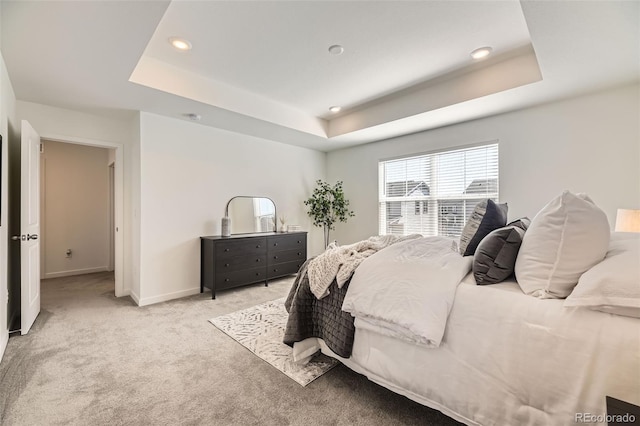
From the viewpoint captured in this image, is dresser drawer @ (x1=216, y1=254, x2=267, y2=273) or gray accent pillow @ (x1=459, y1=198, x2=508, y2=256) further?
dresser drawer @ (x1=216, y1=254, x2=267, y2=273)

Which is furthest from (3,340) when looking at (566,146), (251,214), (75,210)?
(566,146)

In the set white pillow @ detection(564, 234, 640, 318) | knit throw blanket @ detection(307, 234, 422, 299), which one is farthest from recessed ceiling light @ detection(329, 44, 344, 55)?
white pillow @ detection(564, 234, 640, 318)

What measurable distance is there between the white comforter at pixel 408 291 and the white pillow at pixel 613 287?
0.50m

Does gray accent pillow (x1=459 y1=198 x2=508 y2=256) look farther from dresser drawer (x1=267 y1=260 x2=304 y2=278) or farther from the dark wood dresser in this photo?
dresser drawer (x1=267 y1=260 x2=304 y2=278)

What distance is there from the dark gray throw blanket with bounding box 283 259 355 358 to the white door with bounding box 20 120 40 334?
8.43 feet

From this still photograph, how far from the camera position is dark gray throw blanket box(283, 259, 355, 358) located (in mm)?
1786

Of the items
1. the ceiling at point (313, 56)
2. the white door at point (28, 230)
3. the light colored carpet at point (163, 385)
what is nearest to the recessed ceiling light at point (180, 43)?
the ceiling at point (313, 56)

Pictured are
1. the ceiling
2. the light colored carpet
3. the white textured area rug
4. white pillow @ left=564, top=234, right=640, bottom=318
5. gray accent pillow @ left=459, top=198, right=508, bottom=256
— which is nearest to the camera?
white pillow @ left=564, top=234, right=640, bottom=318

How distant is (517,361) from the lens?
120 cm

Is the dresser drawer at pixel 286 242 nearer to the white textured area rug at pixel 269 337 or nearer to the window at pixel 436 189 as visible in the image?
the white textured area rug at pixel 269 337

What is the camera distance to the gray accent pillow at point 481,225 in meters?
1.76

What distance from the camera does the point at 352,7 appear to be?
202 cm

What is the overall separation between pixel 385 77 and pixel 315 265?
2349 millimetres

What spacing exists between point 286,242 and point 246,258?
0.76 m
